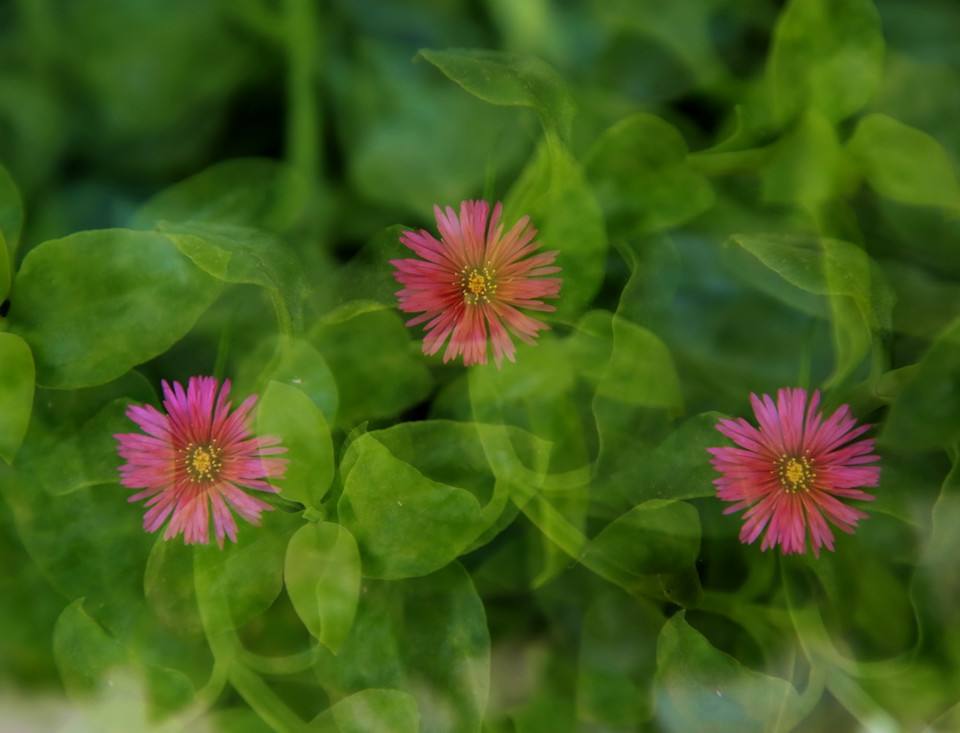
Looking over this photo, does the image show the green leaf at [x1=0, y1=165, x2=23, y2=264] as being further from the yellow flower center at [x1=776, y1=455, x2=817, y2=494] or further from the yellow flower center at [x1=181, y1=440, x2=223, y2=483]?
the yellow flower center at [x1=776, y1=455, x2=817, y2=494]

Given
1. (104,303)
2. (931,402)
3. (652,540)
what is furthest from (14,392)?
(931,402)

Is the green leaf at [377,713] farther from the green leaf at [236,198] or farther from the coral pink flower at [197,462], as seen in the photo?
the green leaf at [236,198]

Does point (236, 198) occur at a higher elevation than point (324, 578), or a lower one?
higher

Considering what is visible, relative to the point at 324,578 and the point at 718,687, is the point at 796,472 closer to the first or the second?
the point at 718,687

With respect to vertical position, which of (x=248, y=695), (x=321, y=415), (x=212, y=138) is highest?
(x=212, y=138)

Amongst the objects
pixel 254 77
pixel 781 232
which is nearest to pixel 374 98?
pixel 254 77

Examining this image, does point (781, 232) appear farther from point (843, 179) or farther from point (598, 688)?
point (598, 688)

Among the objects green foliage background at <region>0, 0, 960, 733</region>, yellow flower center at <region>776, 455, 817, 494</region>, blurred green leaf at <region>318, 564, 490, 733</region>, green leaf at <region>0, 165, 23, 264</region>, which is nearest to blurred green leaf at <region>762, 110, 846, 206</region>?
green foliage background at <region>0, 0, 960, 733</region>
